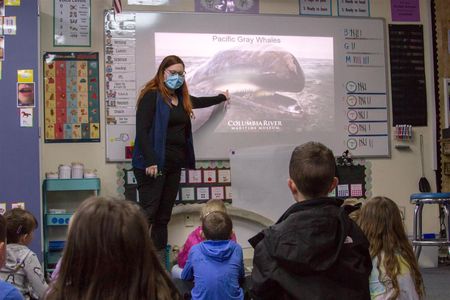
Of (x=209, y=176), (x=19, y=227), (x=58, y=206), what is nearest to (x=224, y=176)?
(x=209, y=176)

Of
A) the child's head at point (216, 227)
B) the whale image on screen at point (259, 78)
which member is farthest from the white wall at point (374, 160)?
the child's head at point (216, 227)

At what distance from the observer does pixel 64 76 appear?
4.18 meters

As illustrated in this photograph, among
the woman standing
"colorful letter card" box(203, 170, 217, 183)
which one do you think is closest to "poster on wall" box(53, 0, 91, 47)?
the woman standing

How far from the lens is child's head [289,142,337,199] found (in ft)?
5.06

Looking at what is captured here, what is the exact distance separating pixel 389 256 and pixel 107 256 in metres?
1.21

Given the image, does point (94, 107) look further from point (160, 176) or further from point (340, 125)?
point (340, 125)

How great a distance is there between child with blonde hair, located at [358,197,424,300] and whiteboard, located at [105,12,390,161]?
2447 mm

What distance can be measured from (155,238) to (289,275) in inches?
90.5

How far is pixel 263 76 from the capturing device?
178 inches

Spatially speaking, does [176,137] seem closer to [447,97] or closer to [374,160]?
[374,160]

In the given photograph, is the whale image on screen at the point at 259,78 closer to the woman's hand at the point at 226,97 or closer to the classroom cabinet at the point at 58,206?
the woman's hand at the point at 226,97

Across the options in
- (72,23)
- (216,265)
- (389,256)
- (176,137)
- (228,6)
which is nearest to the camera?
(389,256)

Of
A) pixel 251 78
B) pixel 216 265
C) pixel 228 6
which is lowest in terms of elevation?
pixel 216 265

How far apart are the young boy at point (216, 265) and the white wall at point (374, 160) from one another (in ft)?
5.65
